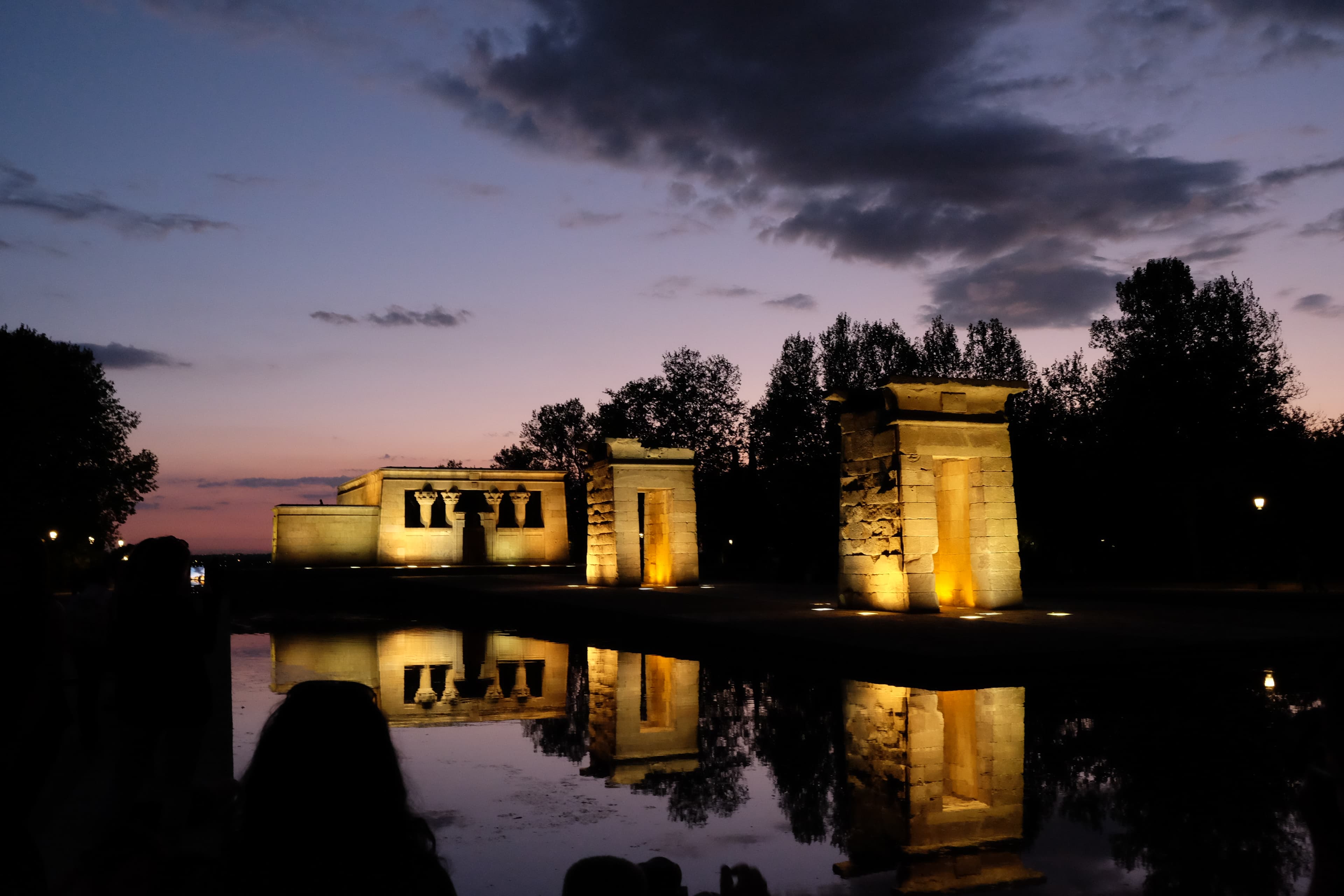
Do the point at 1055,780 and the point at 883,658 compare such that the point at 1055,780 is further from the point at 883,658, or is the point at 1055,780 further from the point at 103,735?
the point at 103,735

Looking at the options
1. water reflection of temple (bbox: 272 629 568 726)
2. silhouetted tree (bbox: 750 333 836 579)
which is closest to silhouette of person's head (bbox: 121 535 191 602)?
water reflection of temple (bbox: 272 629 568 726)

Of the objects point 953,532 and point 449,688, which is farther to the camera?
point 953,532

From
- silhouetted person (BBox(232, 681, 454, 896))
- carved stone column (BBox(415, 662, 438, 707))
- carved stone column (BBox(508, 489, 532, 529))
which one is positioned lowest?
carved stone column (BBox(415, 662, 438, 707))

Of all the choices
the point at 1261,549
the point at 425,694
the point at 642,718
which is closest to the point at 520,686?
the point at 425,694

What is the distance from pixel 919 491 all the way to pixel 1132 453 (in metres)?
20.2

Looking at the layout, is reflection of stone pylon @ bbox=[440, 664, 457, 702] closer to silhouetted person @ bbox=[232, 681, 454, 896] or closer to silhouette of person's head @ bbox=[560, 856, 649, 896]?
silhouette of person's head @ bbox=[560, 856, 649, 896]

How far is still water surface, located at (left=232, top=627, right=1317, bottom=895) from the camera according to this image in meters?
4.93

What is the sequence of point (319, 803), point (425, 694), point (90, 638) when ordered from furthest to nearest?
point (425, 694) < point (90, 638) < point (319, 803)

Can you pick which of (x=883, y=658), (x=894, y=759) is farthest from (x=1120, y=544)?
(x=894, y=759)

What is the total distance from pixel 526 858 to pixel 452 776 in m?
2.12

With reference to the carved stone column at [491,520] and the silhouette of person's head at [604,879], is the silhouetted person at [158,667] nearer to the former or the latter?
the silhouette of person's head at [604,879]

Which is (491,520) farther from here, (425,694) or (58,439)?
(425,694)

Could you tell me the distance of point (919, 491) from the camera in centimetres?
1664

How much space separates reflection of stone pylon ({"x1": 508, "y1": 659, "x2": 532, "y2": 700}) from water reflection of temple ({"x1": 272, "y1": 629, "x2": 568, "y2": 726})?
0.02m
